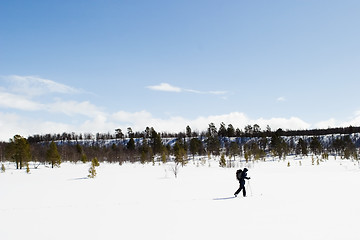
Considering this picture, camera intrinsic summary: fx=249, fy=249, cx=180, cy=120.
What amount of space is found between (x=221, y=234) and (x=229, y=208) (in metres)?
3.25

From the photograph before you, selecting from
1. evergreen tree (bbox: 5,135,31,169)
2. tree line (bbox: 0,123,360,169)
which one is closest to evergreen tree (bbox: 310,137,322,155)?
tree line (bbox: 0,123,360,169)

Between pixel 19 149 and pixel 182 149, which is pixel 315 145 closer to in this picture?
pixel 182 149

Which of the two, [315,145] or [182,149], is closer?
[182,149]

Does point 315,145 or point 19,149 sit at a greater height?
point 19,149

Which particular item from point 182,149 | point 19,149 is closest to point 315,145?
point 182,149

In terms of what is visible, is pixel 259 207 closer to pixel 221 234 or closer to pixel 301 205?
pixel 301 205

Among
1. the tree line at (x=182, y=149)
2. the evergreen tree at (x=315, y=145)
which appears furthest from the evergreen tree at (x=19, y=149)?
the evergreen tree at (x=315, y=145)

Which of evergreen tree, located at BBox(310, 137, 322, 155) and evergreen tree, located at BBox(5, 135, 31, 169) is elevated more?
evergreen tree, located at BBox(5, 135, 31, 169)

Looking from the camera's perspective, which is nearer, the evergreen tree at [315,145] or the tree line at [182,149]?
the tree line at [182,149]

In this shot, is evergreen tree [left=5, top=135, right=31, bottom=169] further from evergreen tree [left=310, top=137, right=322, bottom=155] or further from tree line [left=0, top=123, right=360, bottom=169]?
evergreen tree [left=310, top=137, right=322, bottom=155]

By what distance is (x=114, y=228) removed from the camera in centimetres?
789

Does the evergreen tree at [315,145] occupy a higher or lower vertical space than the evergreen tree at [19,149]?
lower

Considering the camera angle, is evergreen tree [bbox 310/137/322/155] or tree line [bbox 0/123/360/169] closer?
tree line [bbox 0/123/360/169]

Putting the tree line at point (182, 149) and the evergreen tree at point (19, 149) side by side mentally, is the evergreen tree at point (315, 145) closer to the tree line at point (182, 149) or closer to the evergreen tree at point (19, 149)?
the tree line at point (182, 149)
